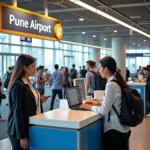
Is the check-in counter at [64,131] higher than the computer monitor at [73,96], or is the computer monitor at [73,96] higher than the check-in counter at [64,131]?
the computer monitor at [73,96]

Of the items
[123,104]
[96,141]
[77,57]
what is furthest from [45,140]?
[77,57]

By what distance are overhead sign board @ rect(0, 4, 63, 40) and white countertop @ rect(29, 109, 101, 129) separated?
1.76 meters

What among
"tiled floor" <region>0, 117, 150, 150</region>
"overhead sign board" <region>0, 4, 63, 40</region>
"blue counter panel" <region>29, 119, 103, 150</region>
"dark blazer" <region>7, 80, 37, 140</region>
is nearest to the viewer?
"blue counter panel" <region>29, 119, 103, 150</region>

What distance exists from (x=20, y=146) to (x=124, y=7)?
711 cm

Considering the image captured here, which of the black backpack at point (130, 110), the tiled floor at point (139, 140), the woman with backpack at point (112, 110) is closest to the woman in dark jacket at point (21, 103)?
the woman with backpack at point (112, 110)

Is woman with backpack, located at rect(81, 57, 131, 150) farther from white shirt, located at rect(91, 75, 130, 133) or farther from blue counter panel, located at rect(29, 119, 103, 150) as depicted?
blue counter panel, located at rect(29, 119, 103, 150)

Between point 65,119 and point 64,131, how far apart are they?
10 centimetres

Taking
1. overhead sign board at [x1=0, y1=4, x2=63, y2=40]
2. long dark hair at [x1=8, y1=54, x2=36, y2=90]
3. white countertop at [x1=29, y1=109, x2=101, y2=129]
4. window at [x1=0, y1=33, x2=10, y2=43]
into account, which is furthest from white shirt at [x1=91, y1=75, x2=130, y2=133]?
window at [x1=0, y1=33, x2=10, y2=43]

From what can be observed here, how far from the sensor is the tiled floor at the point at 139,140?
4952 mm

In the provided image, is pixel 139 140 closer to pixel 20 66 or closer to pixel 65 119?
pixel 65 119

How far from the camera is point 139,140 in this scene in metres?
5.46

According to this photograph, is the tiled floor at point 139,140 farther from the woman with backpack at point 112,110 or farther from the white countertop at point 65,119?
the white countertop at point 65,119

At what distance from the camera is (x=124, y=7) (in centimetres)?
875

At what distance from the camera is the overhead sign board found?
12.6ft
